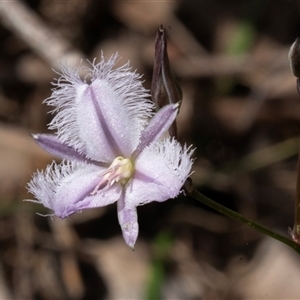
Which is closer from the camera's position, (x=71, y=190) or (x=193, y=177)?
(x=71, y=190)

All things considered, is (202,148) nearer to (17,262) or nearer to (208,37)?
(208,37)

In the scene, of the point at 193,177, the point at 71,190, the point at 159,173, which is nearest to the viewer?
the point at 159,173

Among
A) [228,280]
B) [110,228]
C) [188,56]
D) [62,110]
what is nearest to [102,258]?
[110,228]

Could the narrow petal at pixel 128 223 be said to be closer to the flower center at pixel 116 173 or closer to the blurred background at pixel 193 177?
the flower center at pixel 116 173

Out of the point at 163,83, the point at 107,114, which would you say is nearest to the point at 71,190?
the point at 107,114

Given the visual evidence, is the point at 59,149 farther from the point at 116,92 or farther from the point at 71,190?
the point at 116,92

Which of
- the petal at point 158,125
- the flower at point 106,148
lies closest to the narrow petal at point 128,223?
the flower at point 106,148

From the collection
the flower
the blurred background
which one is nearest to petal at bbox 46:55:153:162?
the flower
